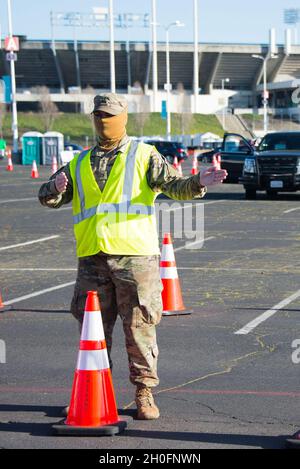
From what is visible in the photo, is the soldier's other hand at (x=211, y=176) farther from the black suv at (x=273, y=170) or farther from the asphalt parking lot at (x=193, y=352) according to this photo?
the black suv at (x=273, y=170)

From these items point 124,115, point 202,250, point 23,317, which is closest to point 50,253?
point 202,250

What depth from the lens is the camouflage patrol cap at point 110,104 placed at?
6781 millimetres

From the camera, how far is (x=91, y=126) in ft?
371

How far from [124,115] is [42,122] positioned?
107798 mm

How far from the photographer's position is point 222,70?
5015 inches

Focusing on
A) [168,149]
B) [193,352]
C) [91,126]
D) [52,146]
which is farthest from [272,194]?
[91,126]

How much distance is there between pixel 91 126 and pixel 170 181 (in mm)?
106887

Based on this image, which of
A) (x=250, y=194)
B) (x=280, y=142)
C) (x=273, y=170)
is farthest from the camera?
(x=250, y=194)

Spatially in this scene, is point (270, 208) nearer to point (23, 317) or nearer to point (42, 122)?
point (23, 317)

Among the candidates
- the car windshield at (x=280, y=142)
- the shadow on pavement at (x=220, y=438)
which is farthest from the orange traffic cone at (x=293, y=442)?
the car windshield at (x=280, y=142)

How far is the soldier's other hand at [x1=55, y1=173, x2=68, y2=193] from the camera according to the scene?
6746 millimetres

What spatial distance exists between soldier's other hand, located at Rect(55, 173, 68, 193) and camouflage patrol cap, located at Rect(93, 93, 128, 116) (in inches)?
18.7

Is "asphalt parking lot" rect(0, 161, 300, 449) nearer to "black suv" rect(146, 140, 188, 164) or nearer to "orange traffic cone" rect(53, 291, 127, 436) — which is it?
"orange traffic cone" rect(53, 291, 127, 436)

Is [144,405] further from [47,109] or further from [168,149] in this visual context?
[47,109]
